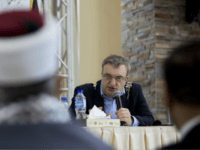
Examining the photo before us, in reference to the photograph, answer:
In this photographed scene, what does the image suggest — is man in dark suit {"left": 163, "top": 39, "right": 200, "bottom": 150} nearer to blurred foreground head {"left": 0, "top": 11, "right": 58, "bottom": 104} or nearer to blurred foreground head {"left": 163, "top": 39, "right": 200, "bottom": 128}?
blurred foreground head {"left": 163, "top": 39, "right": 200, "bottom": 128}

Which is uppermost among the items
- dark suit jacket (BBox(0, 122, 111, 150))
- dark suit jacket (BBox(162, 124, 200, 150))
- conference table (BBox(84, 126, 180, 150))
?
dark suit jacket (BBox(0, 122, 111, 150))

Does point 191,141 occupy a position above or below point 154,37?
below

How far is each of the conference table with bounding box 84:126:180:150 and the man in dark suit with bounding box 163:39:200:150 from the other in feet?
3.10

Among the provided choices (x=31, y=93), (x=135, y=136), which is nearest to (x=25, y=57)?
(x=31, y=93)

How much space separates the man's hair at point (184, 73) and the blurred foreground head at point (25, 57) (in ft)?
0.95

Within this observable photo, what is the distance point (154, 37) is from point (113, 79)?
1.50 m

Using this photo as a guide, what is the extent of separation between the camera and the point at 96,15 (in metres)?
4.45

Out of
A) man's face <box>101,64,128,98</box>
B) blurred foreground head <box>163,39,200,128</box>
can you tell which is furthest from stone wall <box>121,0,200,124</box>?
blurred foreground head <box>163,39,200,128</box>

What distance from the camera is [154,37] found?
11.3 feet

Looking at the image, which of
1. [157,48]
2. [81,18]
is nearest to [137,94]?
[157,48]

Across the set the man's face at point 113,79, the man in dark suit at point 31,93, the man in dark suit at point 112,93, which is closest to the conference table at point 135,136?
the man in dark suit at point 112,93

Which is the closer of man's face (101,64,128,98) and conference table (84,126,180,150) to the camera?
conference table (84,126,180,150)

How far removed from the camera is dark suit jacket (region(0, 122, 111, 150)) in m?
0.29

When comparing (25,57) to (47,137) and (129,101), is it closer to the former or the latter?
(47,137)
